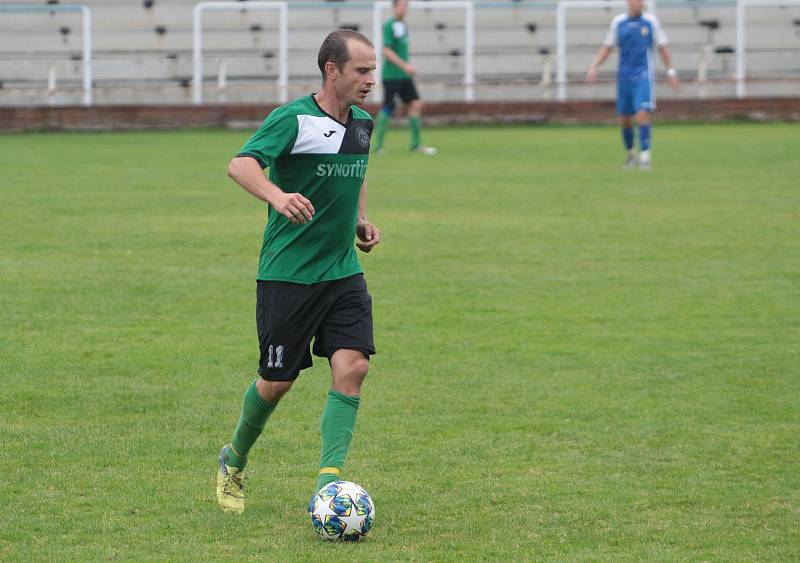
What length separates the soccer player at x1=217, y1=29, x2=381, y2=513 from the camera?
5344 millimetres

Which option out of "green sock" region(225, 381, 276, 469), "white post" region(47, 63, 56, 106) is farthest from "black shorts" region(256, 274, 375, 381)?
"white post" region(47, 63, 56, 106)

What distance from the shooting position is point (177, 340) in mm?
8820

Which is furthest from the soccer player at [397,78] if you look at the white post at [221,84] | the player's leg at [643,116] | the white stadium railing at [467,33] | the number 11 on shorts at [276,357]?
the number 11 on shorts at [276,357]

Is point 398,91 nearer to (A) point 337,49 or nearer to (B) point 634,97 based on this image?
(B) point 634,97

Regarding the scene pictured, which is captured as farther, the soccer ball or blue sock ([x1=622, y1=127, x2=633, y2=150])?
blue sock ([x1=622, y1=127, x2=633, y2=150])

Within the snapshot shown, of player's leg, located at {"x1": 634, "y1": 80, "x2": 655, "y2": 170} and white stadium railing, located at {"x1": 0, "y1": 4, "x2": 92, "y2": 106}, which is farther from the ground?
white stadium railing, located at {"x1": 0, "y1": 4, "x2": 92, "y2": 106}

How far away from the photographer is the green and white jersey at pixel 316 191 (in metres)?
5.39

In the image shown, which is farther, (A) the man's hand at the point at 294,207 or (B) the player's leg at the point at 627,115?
(B) the player's leg at the point at 627,115

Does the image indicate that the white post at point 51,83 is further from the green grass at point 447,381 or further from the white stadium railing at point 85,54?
the green grass at point 447,381

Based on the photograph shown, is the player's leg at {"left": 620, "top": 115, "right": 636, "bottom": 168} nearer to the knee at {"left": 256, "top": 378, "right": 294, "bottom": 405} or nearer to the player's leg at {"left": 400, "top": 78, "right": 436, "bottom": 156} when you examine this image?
the player's leg at {"left": 400, "top": 78, "right": 436, "bottom": 156}

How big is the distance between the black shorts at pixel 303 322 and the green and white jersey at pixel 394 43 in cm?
1797

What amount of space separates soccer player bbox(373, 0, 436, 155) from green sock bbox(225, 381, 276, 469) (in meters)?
17.0

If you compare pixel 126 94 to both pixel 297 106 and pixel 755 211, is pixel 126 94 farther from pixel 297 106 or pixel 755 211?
pixel 297 106

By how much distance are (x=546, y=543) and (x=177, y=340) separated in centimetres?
425
